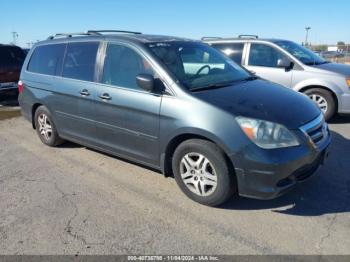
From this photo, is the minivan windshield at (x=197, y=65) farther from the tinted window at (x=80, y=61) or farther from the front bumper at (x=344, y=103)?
the front bumper at (x=344, y=103)

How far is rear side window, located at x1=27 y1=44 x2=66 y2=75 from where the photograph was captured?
5.37 meters

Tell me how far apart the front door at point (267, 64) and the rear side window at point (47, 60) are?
411 cm

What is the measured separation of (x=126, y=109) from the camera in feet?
13.6

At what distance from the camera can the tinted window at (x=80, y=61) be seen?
4723 millimetres

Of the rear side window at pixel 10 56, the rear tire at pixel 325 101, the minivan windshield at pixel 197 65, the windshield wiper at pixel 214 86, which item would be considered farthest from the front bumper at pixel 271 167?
the rear side window at pixel 10 56

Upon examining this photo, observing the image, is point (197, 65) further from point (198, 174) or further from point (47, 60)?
point (47, 60)

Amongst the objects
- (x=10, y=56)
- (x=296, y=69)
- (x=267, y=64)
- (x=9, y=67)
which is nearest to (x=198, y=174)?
(x=296, y=69)

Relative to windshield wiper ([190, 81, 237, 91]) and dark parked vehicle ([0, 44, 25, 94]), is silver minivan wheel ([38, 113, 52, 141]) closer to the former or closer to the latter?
windshield wiper ([190, 81, 237, 91])

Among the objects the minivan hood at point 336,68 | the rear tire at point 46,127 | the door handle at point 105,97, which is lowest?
the rear tire at point 46,127

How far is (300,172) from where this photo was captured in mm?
3426

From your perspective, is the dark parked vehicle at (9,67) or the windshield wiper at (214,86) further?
the dark parked vehicle at (9,67)

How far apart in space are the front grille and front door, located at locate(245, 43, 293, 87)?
353 centimetres

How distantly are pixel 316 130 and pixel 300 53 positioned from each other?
440 centimetres

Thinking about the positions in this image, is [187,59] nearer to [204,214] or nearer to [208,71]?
[208,71]
